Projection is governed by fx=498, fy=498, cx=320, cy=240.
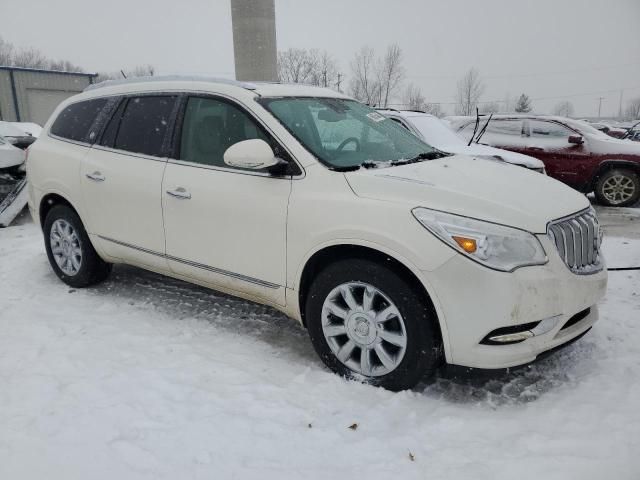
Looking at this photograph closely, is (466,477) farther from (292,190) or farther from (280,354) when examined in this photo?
(292,190)

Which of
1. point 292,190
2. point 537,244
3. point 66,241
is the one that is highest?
point 292,190

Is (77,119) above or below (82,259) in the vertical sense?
above

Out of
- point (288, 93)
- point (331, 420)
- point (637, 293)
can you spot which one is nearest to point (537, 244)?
point (331, 420)

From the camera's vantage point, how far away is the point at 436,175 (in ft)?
10.1

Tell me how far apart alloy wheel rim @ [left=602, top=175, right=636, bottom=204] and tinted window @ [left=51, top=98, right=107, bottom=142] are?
878 centimetres

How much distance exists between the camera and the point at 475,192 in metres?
2.79

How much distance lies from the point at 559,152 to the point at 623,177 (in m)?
1.22

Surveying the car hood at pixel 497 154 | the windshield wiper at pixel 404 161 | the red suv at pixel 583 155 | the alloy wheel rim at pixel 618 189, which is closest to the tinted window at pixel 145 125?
the windshield wiper at pixel 404 161

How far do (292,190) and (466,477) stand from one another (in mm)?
1821

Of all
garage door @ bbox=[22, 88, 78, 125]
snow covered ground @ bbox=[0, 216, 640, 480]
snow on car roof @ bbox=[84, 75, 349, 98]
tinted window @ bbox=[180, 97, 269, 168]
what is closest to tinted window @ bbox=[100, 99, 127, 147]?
snow on car roof @ bbox=[84, 75, 349, 98]

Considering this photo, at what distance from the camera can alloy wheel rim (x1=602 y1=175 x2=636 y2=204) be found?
9223mm

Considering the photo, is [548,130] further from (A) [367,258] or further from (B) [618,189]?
(A) [367,258]

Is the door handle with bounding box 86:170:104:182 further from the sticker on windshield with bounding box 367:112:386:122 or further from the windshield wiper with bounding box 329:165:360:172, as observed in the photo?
the sticker on windshield with bounding box 367:112:386:122

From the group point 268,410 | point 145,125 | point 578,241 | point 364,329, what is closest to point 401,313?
point 364,329
